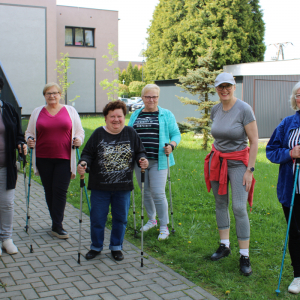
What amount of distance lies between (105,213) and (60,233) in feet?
3.49

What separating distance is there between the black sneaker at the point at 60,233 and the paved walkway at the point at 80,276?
2.7 inches

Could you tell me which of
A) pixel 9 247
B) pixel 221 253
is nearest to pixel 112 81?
pixel 9 247

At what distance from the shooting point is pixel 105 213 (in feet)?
14.8

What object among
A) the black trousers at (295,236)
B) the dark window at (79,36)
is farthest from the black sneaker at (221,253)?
Result: the dark window at (79,36)

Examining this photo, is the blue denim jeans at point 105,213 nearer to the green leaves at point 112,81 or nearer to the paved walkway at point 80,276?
the paved walkway at point 80,276

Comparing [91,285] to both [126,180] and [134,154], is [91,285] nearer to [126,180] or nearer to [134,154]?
[126,180]

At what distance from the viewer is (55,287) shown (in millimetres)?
3699

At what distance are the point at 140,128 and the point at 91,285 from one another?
7.26 feet

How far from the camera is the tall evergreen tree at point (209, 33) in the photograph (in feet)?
110

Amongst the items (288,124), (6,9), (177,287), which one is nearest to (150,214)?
(177,287)

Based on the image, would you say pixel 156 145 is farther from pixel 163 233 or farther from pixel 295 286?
pixel 295 286

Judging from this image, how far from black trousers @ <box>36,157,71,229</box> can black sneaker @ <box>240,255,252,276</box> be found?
8.31ft

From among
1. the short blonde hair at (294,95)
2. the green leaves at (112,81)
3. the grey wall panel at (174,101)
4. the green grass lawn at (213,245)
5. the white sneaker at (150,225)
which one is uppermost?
the green leaves at (112,81)

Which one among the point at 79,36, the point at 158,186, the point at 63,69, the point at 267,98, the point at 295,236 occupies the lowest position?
the point at 295,236
